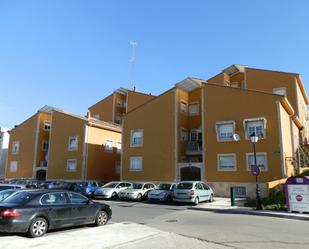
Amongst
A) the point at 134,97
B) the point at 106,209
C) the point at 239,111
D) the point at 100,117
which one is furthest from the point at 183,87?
the point at 106,209

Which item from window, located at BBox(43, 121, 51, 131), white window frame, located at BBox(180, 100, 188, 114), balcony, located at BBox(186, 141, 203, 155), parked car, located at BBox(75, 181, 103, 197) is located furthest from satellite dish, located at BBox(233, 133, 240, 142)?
window, located at BBox(43, 121, 51, 131)

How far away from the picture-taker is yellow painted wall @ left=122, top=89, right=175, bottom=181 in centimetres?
3278

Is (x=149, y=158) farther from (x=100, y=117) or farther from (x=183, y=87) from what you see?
(x=100, y=117)

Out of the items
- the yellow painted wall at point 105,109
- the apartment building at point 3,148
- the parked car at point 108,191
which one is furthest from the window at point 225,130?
the apartment building at point 3,148

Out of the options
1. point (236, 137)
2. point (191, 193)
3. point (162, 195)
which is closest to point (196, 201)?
point (191, 193)

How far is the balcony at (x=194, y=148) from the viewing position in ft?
108

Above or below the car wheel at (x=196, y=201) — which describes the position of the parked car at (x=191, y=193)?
above

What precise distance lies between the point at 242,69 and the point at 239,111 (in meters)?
14.0

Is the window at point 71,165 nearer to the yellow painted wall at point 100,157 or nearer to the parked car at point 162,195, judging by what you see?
the yellow painted wall at point 100,157

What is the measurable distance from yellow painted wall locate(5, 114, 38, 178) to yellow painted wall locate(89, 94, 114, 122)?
9.17 meters

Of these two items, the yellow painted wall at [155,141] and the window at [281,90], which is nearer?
the yellow painted wall at [155,141]

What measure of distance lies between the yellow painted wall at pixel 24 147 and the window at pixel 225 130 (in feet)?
85.3

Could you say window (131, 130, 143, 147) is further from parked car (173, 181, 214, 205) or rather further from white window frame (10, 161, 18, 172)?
white window frame (10, 161, 18, 172)

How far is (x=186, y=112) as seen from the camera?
3541 cm
